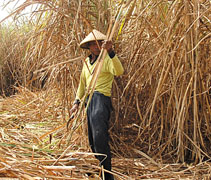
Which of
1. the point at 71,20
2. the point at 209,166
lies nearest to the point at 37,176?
the point at 209,166

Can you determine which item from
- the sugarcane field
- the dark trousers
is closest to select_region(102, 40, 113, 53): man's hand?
the sugarcane field

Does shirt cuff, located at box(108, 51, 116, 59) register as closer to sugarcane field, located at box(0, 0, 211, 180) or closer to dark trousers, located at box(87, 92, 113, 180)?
sugarcane field, located at box(0, 0, 211, 180)

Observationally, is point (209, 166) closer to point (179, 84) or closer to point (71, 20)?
point (179, 84)

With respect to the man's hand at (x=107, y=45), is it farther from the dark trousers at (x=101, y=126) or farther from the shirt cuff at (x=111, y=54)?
the dark trousers at (x=101, y=126)

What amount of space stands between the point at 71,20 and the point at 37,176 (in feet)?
4.43

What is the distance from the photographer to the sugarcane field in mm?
1688

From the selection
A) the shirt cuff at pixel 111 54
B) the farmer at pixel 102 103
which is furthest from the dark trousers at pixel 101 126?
the shirt cuff at pixel 111 54

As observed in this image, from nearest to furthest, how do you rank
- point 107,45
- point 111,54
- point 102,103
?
1. point 107,45
2. point 111,54
3. point 102,103

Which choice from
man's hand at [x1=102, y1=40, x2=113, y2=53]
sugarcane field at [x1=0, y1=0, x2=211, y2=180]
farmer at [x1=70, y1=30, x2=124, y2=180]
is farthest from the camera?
farmer at [x1=70, y1=30, x2=124, y2=180]

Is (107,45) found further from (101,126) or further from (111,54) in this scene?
(101,126)

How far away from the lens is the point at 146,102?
86.5 inches

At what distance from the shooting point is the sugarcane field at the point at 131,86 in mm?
1688

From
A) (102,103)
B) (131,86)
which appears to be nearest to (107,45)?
(102,103)

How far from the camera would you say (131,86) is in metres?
2.21
